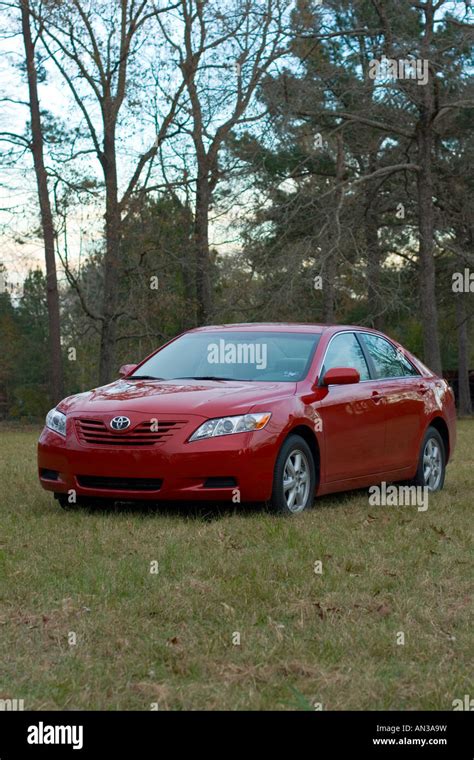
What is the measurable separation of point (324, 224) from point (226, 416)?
834 inches

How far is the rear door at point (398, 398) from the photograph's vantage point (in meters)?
10.3

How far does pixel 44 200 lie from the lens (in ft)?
107

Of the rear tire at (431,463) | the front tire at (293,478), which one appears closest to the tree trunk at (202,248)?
the rear tire at (431,463)

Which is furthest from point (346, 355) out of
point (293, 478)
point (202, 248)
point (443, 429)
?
point (202, 248)

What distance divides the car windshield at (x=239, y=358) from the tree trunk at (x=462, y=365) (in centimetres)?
3295

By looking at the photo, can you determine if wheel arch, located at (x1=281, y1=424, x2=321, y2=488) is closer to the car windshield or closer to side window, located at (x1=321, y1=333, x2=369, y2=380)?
the car windshield

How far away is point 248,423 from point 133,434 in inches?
34.5

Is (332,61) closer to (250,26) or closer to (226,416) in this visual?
(250,26)

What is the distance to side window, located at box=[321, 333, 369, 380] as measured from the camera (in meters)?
9.91

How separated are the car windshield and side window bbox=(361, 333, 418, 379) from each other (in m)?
0.87

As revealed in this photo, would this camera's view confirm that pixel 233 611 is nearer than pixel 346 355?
Yes

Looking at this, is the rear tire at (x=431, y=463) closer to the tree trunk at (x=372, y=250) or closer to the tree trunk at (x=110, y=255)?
the tree trunk at (x=372, y=250)

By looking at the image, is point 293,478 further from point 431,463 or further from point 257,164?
point 257,164

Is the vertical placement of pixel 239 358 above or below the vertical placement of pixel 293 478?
above
